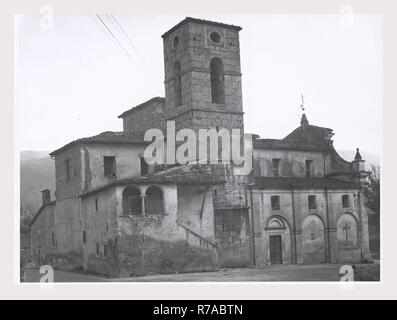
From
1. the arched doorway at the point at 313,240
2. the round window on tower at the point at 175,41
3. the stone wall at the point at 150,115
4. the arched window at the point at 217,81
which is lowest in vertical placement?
the arched doorway at the point at 313,240

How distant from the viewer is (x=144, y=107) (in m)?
31.1

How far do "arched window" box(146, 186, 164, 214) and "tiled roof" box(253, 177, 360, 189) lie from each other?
5949 mm

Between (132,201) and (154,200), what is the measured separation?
82 cm

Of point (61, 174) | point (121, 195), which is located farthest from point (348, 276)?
point (61, 174)

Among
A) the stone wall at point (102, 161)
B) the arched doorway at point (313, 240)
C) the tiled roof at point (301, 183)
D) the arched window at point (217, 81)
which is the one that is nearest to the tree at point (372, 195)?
the tiled roof at point (301, 183)

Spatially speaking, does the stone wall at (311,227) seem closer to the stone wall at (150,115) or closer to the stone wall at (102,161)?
the stone wall at (102,161)

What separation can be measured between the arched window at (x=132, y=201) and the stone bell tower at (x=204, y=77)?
4191 millimetres

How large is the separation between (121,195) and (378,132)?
924 centimetres

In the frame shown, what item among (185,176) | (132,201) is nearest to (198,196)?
(185,176)

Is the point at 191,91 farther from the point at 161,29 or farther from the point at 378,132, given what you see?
the point at 378,132

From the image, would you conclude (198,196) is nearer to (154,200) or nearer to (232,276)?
(154,200)

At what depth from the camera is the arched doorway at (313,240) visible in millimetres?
27859

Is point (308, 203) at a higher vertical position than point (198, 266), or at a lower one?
higher

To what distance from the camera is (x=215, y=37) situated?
26.2 meters
